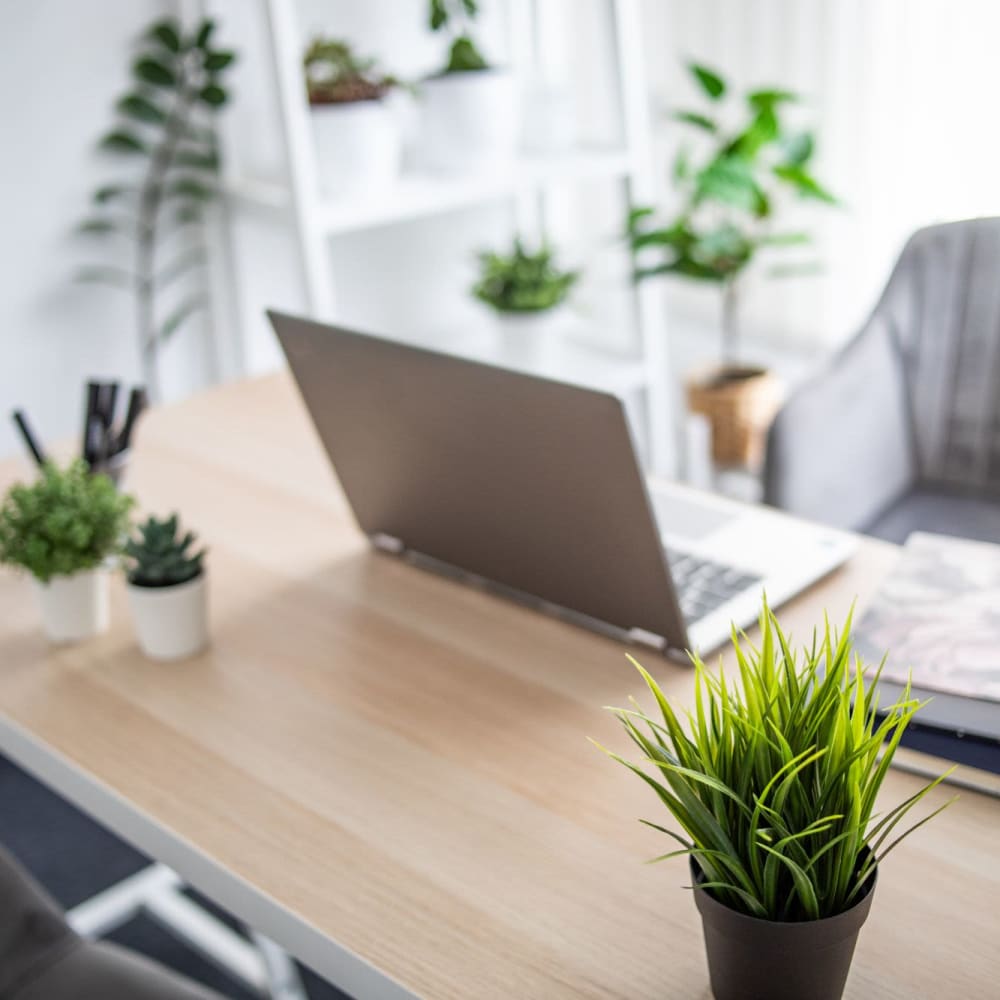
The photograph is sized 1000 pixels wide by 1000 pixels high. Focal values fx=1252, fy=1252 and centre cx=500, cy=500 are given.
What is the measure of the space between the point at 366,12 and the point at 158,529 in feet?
6.03

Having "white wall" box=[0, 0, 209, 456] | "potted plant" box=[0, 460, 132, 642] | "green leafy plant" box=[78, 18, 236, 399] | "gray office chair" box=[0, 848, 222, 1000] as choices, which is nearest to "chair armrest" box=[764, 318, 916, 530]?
"potted plant" box=[0, 460, 132, 642]

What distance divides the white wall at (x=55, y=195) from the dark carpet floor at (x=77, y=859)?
2.32 ft

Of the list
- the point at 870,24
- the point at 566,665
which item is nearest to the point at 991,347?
the point at 870,24

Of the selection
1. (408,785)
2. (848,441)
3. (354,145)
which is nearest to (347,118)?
(354,145)

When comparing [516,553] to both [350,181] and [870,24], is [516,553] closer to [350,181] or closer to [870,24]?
[350,181]

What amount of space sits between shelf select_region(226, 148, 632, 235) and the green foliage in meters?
1.11

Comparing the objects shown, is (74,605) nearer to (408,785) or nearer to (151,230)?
(408,785)

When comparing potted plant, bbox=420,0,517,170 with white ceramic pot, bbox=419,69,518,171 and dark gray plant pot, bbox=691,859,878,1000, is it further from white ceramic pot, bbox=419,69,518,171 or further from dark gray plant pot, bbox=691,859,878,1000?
dark gray plant pot, bbox=691,859,878,1000

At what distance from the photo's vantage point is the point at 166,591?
3.53 feet

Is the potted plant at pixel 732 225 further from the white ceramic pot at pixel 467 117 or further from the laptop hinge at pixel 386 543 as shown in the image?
the laptop hinge at pixel 386 543

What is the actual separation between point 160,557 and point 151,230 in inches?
62.7

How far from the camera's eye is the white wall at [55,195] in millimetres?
2293

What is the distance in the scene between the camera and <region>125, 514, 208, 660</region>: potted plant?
3.53ft

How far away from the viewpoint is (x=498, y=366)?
968mm
